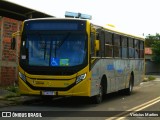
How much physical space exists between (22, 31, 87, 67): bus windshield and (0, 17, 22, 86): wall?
637 centimetres

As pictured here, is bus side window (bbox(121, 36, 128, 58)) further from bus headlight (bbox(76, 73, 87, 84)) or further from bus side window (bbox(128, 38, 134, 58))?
bus headlight (bbox(76, 73, 87, 84))

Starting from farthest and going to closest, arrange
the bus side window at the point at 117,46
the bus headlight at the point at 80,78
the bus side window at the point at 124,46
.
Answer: the bus side window at the point at 124,46 → the bus side window at the point at 117,46 → the bus headlight at the point at 80,78

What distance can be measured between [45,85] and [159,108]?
3952 millimetres

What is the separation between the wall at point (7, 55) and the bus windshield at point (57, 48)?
637 cm

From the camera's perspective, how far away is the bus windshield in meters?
15.8

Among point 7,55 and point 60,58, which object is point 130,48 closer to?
point 7,55

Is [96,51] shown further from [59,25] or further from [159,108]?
[159,108]

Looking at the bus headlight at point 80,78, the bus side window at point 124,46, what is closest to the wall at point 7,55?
the bus side window at point 124,46

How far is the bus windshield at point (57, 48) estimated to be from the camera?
1582cm

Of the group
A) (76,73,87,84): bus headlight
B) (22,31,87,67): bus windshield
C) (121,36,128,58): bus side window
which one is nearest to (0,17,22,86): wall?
(121,36,128,58): bus side window

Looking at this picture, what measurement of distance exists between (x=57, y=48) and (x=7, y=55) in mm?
7491

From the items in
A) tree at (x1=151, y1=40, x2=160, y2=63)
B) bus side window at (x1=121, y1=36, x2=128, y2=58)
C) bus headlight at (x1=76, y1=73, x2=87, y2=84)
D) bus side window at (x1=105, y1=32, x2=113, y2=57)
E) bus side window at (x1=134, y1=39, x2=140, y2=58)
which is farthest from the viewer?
tree at (x1=151, y1=40, x2=160, y2=63)

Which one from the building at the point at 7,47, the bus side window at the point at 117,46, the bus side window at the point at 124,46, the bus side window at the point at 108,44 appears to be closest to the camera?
the bus side window at the point at 108,44

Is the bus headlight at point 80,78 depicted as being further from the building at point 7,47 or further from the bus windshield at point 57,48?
the building at point 7,47
